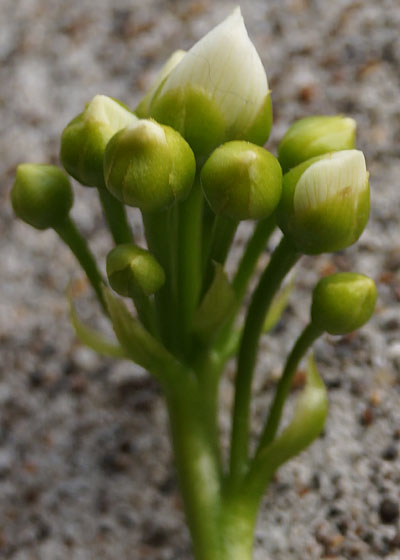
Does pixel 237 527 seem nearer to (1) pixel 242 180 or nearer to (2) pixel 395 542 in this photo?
(2) pixel 395 542

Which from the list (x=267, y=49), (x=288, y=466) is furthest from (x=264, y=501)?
(x=267, y=49)

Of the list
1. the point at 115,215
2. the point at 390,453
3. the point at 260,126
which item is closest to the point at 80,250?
the point at 115,215

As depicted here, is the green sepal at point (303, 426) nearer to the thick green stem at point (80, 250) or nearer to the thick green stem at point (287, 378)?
the thick green stem at point (287, 378)

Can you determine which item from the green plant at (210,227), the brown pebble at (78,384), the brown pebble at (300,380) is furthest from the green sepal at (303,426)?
the brown pebble at (78,384)

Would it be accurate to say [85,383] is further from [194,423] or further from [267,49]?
[267,49]

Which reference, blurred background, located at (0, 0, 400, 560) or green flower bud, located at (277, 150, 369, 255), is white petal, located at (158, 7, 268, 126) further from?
blurred background, located at (0, 0, 400, 560)

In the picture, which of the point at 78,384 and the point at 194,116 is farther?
the point at 78,384

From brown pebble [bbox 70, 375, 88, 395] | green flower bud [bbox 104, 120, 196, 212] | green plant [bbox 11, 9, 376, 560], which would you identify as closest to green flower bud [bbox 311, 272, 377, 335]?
green plant [bbox 11, 9, 376, 560]
